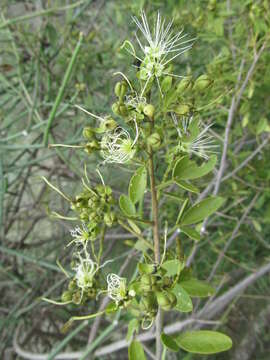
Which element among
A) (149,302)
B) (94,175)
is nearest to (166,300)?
(149,302)

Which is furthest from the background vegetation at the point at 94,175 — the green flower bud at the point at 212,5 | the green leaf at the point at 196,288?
the green leaf at the point at 196,288

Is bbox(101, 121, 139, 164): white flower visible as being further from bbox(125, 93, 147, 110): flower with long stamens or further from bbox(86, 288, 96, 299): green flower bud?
bbox(86, 288, 96, 299): green flower bud

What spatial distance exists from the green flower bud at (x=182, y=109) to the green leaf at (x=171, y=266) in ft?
0.41

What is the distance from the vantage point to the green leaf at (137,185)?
41 cm

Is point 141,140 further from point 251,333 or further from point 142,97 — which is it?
point 251,333

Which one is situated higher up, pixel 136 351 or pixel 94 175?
pixel 94 175

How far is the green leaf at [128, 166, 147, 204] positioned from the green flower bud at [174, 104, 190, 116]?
0.21 ft

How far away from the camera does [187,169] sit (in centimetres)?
42

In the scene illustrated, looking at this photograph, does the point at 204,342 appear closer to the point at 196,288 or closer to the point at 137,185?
the point at 196,288

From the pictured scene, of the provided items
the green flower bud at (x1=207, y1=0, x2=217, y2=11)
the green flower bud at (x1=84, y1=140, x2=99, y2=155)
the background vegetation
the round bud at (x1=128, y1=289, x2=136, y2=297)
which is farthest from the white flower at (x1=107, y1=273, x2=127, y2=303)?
the green flower bud at (x1=207, y1=0, x2=217, y2=11)

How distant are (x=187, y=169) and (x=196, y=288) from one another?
11 cm

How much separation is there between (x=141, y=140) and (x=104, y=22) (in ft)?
3.65

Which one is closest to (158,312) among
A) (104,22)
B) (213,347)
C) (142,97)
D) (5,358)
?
(213,347)

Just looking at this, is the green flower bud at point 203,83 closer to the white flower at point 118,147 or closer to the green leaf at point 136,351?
the white flower at point 118,147
